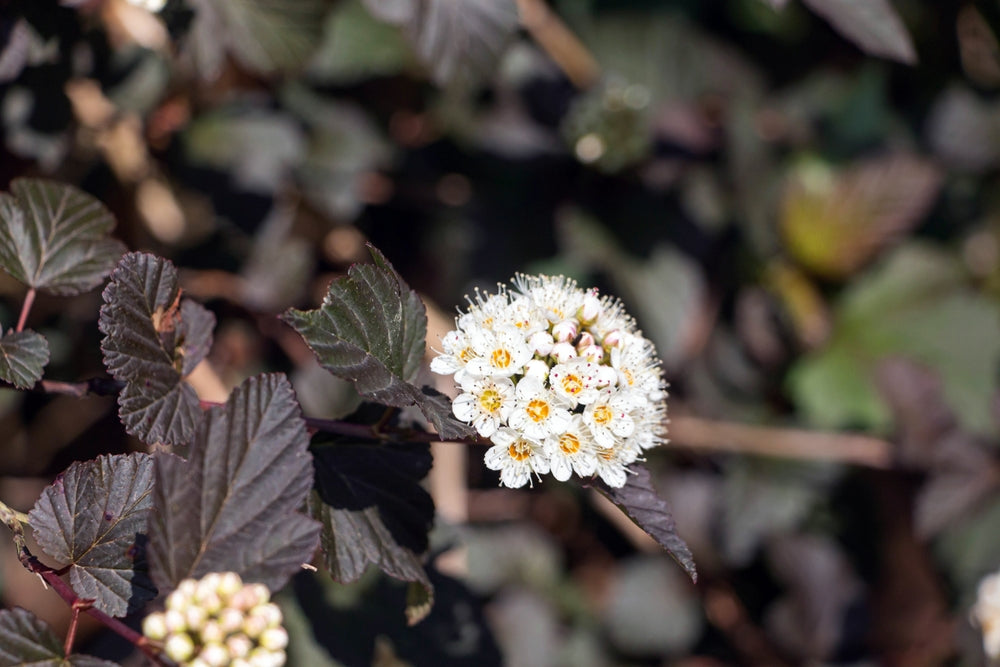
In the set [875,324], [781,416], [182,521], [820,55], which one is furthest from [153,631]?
[820,55]

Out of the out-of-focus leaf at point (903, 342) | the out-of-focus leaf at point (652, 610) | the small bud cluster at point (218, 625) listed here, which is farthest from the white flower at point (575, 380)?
the out-of-focus leaf at point (903, 342)

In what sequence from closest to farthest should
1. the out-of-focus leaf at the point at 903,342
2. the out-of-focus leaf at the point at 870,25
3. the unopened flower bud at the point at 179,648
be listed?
the unopened flower bud at the point at 179,648
the out-of-focus leaf at the point at 870,25
the out-of-focus leaf at the point at 903,342

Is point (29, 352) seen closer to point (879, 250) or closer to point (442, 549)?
point (442, 549)

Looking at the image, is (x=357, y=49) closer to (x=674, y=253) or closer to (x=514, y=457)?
(x=674, y=253)

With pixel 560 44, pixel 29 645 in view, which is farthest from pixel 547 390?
pixel 560 44

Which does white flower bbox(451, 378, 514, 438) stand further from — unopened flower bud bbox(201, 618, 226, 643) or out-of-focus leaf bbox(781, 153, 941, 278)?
out-of-focus leaf bbox(781, 153, 941, 278)

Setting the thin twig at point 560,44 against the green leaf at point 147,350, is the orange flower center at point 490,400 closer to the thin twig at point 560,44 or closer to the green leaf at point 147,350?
the green leaf at point 147,350
